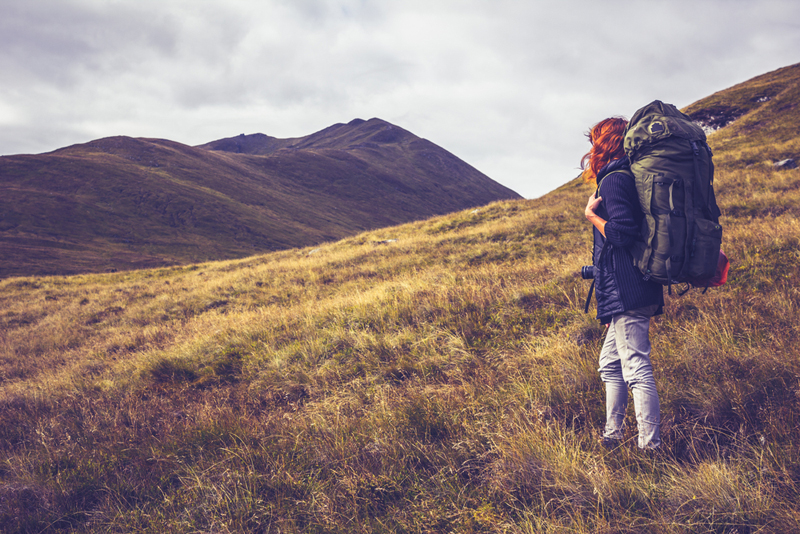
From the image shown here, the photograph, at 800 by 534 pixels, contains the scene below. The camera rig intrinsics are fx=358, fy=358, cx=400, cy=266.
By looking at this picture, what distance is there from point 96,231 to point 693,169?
7610 cm

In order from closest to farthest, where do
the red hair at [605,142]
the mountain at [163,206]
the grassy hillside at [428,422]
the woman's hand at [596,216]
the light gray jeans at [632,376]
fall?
the grassy hillside at [428,422] < the light gray jeans at [632,376] < the woman's hand at [596,216] < the red hair at [605,142] < the mountain at [163,206]

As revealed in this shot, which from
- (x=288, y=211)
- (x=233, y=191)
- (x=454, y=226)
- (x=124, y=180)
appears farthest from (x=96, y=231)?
(x=454, y=226)

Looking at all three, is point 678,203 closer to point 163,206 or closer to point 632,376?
point 632,376

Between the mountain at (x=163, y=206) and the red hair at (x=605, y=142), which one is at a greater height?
the mountain at (x=163, y=206)

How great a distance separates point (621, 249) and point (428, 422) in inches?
83.9

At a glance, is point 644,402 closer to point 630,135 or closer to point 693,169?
point 693,169

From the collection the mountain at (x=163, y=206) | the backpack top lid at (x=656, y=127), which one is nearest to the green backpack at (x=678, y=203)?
the backpack top lid at (x=656, y=127)

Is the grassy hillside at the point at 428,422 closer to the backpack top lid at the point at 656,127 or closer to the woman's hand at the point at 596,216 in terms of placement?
the woman's hand at the point at 596,216

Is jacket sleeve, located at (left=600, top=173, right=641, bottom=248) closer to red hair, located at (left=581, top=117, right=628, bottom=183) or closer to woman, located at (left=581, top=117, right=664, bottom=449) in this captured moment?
woman, located at (left=581, top=117, right=664, bottom=449)

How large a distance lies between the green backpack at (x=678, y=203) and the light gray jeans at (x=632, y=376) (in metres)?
0.41

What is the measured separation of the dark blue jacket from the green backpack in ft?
0.44

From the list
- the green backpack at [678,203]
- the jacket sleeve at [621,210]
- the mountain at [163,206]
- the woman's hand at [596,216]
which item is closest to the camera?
the green backpack at [678,203]

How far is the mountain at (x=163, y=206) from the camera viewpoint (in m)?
51.3

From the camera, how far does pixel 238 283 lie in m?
14.4
